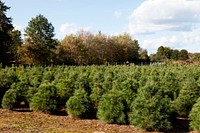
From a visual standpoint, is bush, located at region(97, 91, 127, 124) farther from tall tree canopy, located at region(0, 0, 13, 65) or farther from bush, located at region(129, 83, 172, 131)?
tall tree canopy, located at region(0, 0, 13, 65)

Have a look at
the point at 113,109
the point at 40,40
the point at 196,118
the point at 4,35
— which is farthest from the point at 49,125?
the point at 40,40

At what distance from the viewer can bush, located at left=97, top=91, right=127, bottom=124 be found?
46.8ft

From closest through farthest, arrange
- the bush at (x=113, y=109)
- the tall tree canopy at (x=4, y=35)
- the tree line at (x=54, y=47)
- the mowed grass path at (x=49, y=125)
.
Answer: the mowed grass path at (x=49, y=125), the bush at (x=113, y=109), the tall tree canopy at (x=4, y=35), the tree line at (x=54, y=47)

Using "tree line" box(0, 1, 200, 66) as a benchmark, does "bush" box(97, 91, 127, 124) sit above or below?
below

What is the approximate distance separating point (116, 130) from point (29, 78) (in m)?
10.7

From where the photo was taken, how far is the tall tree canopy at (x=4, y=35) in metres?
49.6

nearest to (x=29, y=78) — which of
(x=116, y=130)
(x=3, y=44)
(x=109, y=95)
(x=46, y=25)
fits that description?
(x=109, y=95)

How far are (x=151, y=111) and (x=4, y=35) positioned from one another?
1608 inches

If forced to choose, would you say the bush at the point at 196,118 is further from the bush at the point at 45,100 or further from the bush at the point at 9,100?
the bush at the point at 9,100

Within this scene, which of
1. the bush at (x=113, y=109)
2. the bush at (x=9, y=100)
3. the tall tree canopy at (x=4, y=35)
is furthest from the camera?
the tall tree canopy at (x=4, y=35)

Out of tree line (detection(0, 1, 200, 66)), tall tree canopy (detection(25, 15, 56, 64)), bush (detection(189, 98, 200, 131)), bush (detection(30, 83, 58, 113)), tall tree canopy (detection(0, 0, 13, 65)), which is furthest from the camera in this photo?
tall tree canopy (detection(25, 15, 56, 64))

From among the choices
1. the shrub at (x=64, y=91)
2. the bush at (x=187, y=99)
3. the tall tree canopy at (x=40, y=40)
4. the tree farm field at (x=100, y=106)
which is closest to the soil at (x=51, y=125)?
the tree farm field at (x=100, y=106)

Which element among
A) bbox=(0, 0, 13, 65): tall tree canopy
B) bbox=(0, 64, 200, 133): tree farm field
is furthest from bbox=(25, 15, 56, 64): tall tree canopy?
bbox=(0, 64, 200, 133): tree farm field

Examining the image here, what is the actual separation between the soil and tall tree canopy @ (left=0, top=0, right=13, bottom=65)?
113 feet
